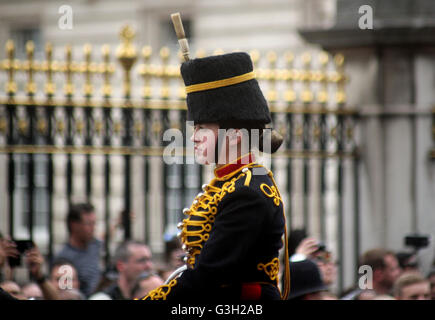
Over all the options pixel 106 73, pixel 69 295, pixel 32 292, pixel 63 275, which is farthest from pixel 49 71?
pixel 69 295

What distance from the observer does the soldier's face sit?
328cm

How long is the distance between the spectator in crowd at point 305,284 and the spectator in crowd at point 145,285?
3.69 ft

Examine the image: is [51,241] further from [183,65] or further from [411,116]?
[183,65]

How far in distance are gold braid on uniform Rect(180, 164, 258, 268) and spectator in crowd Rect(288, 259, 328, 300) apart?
1537mm

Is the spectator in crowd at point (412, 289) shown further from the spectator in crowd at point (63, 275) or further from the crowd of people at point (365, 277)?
the spectator in crowd at point (63, 275)

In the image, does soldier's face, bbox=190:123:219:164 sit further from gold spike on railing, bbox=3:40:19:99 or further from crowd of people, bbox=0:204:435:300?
gold spike on railing, bbox=3:40:19:99

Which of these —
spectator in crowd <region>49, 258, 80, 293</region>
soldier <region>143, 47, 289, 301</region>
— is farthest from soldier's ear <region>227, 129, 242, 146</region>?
spectator in crowd <region>49, 258, 80, 293</region>

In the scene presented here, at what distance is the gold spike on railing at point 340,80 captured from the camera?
7.68 m

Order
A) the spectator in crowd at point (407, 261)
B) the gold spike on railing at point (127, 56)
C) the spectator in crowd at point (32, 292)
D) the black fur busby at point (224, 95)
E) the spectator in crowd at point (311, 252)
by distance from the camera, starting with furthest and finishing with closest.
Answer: the gold spike on railing at point (127, 56)
the spectator in crowd at point (407, 261)
the spectator in crowd at point (32, 292)
the spectator in crowd at point (311, 252)
the black fur busby at point (224, 95)

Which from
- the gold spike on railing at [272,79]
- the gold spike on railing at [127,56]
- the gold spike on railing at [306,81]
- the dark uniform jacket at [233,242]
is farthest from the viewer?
the gold spike on railing at [306,81]

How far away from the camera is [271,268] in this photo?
319 cm

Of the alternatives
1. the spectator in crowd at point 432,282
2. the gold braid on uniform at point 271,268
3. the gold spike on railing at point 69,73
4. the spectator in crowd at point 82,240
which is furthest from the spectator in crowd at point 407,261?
the gold braid on uniform at point 271,268

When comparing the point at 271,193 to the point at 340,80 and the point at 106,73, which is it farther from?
the point at 340,80
